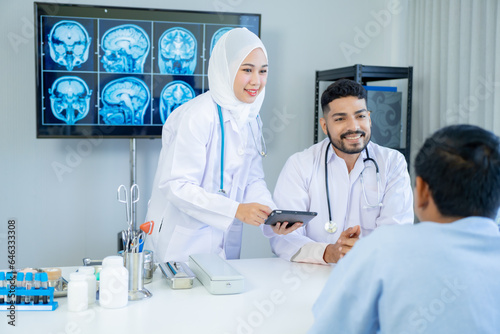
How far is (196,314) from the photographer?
4.40ft

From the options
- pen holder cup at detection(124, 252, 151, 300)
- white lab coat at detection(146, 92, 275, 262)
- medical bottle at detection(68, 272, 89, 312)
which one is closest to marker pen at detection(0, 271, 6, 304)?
medical bottle at detection(68, 272, 89, 312)

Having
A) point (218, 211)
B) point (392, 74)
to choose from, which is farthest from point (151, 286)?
point (392, 74)

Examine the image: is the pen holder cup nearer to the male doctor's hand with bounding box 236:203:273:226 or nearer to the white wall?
the male doctor's hand with bounding box 236:203:273:226

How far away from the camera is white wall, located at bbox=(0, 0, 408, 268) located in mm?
3078

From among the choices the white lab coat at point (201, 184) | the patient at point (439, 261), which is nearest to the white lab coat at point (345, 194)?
the white lab coat at point (201, 184)

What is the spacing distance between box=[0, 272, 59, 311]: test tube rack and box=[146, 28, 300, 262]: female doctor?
26.7 inches

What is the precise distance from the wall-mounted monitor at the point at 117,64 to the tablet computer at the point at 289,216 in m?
1.47

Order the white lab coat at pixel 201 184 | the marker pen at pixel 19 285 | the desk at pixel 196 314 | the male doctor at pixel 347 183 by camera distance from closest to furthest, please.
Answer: the desk at pixel 196 314 → the marker pen at pixel 19 285 → the white lab coat at pixel 201 184 → the male doctor at pixel 347 183

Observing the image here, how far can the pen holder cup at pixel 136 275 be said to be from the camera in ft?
4.81

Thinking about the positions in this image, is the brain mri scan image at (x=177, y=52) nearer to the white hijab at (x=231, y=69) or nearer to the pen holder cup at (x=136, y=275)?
the white hijab at (x=231, y=69)

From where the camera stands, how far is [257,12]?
3.38 m

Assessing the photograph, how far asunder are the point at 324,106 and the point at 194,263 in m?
0.89

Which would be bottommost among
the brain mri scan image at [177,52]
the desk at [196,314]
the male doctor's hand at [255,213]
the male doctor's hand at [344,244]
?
the desk at [196,314]

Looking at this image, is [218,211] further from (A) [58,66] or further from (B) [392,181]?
(A) [58,66]
